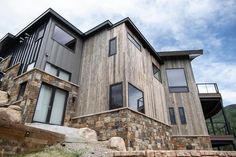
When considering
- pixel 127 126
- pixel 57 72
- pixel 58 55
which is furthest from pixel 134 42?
pixel 127 126

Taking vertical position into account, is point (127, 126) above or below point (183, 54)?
below

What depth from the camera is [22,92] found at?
811cm

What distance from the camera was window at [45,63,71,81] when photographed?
28.9 ft

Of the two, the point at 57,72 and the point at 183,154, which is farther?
the point at 57,72

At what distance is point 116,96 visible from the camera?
7961 millimetres

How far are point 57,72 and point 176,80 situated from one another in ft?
31.2

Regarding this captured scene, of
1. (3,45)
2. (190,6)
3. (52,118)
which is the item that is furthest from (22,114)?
(190,6)

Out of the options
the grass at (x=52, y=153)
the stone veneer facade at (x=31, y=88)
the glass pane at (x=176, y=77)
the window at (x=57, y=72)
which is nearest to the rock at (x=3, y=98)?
the stone veneer facade at (x=31, y=88)

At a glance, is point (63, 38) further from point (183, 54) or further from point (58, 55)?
point (183, 54)

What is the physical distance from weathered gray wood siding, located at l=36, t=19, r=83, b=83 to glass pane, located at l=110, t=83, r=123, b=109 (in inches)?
119

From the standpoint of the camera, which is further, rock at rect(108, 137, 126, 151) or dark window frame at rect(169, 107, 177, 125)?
dark window frame at rect(169, 107, 177, 125)

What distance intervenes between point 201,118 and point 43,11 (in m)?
12.8

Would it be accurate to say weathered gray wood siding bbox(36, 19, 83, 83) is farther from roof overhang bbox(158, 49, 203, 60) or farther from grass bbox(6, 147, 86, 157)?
roof overhang bbox(158, 49, 203, 60)

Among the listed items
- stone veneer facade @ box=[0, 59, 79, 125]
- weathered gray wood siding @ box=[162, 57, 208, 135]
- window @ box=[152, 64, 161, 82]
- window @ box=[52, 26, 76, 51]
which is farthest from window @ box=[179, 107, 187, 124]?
window @ box=[52, 26, 76, 51]
